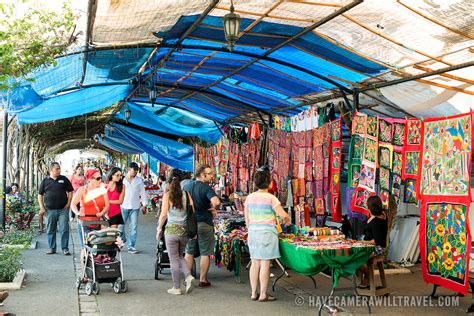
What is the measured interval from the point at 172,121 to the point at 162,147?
193 centimetres

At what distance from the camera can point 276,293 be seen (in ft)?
23.4

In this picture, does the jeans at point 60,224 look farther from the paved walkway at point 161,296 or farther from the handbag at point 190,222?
the handbag at point 190,222

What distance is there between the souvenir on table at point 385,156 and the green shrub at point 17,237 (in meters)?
6.19

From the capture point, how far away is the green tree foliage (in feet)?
22.2

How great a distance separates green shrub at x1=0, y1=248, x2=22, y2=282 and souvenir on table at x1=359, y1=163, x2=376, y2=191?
16.0 feet

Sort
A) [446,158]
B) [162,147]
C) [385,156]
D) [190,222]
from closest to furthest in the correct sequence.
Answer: [446,158] < [190,222] < [385,156] < [162,147]

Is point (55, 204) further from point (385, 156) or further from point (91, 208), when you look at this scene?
point (385, 156)

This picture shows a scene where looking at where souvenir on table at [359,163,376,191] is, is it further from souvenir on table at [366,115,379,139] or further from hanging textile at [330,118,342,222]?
hanging textile at [330,118,342,222]

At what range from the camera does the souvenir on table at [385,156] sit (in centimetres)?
746

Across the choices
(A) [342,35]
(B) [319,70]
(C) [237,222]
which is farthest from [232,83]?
(A) [342,35]

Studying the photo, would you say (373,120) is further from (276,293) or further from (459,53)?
(276,293)

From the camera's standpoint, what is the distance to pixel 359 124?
7938 millimetres

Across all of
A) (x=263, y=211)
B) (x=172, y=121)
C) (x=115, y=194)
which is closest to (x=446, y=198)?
(x=263, y=211)

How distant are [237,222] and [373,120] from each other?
8.59ft
